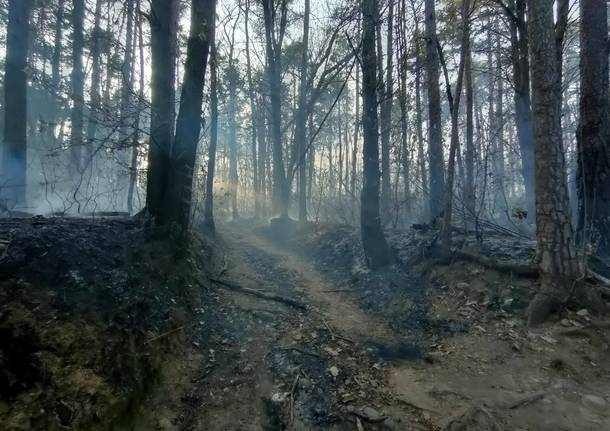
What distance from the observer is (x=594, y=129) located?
6.04 meters

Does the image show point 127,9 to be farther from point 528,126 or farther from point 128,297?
point 528,126

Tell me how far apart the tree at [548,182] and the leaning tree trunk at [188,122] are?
5.18 metres

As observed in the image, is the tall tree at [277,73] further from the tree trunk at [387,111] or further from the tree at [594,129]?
the tree at [594,129]

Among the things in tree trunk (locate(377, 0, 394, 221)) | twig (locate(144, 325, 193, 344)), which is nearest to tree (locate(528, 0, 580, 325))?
tree trunk (locate(377, 0, 394, 221))

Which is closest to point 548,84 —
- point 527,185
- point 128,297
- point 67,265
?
point 128,297

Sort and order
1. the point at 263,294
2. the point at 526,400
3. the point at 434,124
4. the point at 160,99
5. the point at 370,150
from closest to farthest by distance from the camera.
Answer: the point at 526,400 < the point at 160,99 < the point at 263,294 < the point at 370,150 < the point at 434,124

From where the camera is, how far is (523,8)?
7754 millimetres

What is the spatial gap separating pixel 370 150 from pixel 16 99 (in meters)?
9.62

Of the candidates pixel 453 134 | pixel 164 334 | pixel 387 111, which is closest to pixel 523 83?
pixel 387 111

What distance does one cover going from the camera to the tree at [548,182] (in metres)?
4.41

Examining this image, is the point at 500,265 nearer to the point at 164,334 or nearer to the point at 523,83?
the point at 164,334

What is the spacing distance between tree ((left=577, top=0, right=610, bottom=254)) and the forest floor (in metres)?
1.44

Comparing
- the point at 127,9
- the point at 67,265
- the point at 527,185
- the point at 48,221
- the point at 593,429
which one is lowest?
the point at 593,429

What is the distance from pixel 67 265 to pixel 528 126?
12424 mm
